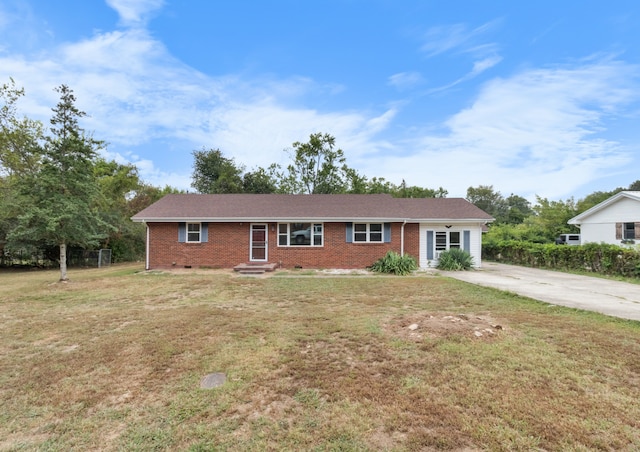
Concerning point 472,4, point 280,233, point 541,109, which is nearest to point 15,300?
point 280,233

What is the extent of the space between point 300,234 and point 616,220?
2139cm

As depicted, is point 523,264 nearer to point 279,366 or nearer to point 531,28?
point 531,28

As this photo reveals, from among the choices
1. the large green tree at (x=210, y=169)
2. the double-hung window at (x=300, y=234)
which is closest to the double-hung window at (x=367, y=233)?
the double-hung window at (x=300, y=234)

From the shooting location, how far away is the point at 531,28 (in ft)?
40.8

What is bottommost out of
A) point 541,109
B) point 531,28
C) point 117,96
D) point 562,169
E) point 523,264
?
point 523,264

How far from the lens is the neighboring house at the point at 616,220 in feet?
62.7

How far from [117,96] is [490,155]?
23.5 meters

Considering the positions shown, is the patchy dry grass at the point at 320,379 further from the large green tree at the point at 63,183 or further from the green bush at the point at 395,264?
the green bush at the point at 395,264

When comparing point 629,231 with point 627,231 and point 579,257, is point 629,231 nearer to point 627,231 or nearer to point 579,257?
point 627,231

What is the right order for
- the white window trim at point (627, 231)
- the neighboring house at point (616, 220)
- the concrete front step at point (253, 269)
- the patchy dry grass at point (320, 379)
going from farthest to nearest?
the white window trim at point (627, 231) → the neighboring house at point (616, 220) → the concrete front step at point (253, 269) → the patchy dry grass at point (320, 379)

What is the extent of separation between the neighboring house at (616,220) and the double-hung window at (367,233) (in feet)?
48.3

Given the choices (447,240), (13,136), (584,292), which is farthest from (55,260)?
(584,292)

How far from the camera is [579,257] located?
14.1 meters

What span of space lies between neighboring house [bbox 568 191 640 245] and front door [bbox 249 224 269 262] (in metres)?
20.2
